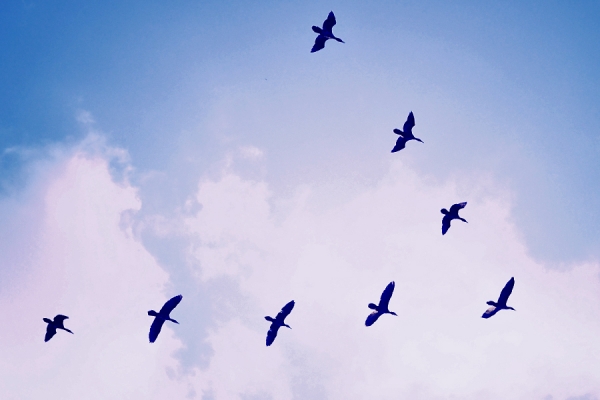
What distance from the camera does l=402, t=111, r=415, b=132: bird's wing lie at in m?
29.0

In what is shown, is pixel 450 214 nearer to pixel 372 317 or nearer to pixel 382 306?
pixel 382 306

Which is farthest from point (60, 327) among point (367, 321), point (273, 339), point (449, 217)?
point (449, 217)

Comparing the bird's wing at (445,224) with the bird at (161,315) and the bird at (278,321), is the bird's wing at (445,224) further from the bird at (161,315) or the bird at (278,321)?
the bird at (161,315)

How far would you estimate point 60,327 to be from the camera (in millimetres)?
29969

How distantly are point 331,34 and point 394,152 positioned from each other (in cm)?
914

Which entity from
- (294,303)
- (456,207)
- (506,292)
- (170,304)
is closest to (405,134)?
(456,207)

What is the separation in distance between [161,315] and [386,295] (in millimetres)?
15746

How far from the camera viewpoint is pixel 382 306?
31766 millimetres

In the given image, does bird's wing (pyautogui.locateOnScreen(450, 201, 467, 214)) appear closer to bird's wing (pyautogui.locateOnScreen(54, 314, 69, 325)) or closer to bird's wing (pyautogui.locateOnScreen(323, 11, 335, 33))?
bird's wing (pyautogui.locateOnScreen(323, 11, 335, 33))

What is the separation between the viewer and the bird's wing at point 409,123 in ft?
95.2

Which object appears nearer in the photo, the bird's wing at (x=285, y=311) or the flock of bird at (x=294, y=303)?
the flock of bird at (x=294, y=303)

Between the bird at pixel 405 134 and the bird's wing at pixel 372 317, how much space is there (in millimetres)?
12076

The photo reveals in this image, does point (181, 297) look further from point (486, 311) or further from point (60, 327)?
point (486, 311)

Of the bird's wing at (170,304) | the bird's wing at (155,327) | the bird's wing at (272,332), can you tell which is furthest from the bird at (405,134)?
the bird's wing at (155,327)
